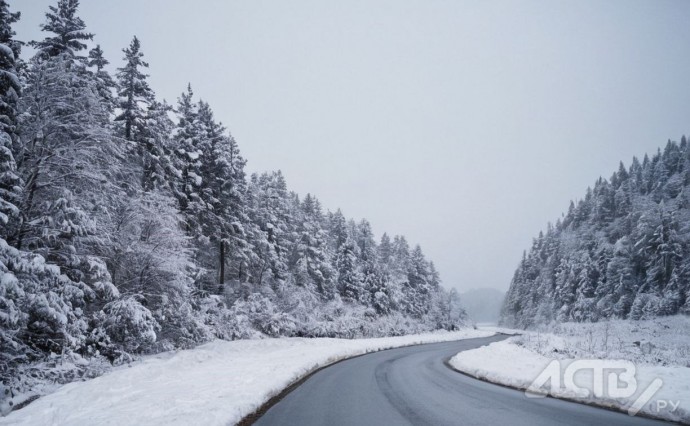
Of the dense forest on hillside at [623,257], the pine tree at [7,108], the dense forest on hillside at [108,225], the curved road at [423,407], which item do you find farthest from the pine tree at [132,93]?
the dense forest on hillside at [623,257]

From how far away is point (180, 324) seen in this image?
18.8 m

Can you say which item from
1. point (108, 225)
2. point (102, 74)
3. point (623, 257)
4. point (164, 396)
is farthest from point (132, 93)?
point (623, 257)

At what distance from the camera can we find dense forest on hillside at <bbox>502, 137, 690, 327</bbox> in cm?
5181

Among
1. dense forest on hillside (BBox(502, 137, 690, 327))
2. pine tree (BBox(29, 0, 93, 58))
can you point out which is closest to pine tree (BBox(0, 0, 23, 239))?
pine tree (BBox(29, 0, 93, 58))

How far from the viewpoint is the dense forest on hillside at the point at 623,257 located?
5181cm

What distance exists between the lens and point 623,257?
6066cm

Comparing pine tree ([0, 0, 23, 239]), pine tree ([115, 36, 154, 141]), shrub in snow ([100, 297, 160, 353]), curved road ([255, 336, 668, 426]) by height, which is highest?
pine tree ([115, 36, 154, 141])

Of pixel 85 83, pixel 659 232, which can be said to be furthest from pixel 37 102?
pixel 659 232

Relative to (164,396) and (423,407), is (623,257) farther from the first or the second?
(164,396)

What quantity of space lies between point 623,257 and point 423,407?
230 feet

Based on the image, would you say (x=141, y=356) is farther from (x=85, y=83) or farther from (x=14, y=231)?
(x=85, y=83)

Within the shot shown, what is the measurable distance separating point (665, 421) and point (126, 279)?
20.5 metres

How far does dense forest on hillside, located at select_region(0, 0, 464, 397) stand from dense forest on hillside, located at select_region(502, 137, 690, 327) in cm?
4797

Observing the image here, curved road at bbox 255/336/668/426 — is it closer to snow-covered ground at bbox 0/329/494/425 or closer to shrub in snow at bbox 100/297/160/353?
snow-covered ground at bbox 0/329/494/425
